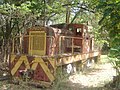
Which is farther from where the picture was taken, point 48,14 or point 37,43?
point 48,14

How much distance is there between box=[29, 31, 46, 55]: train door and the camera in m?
9.08

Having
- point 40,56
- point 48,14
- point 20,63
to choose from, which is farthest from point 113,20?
point 48,14

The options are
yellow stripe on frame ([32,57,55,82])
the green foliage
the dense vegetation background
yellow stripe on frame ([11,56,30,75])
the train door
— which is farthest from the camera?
the train door

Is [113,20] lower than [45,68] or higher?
higher

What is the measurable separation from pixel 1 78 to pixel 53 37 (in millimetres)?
2700

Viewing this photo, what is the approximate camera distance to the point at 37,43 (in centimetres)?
918

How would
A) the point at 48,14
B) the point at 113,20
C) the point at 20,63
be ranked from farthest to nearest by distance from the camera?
1. the point at 48,14
2. the point at 20,63
3. the point at 113,20

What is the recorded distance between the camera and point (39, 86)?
8258 millimetres

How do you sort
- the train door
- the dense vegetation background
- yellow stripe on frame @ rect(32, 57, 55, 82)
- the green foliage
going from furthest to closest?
the train door, yellow stripe on frame @ rect(32, 57, 55, 82), the dense vegetation background, the green foliage

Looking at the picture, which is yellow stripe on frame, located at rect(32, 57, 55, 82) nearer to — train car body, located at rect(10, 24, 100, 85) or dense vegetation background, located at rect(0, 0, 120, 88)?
train car body, located at rect(10, 24, 100, 85)

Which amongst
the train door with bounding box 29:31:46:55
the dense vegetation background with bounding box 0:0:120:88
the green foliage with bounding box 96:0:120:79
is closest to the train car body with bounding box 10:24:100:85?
the train door with bounding box 29:31:46:55

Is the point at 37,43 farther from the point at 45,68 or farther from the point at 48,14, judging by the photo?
the point at 48,14

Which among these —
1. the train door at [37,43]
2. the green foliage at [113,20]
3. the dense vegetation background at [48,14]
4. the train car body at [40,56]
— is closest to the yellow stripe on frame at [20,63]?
the train car body at [40,56]

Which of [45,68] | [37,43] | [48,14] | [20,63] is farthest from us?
[48,14]
